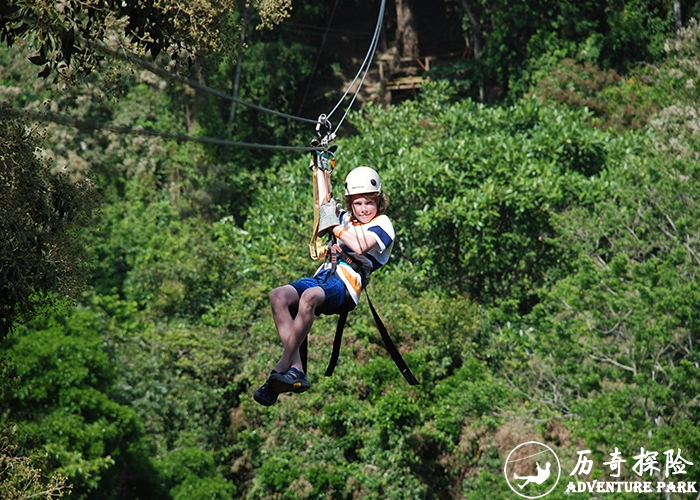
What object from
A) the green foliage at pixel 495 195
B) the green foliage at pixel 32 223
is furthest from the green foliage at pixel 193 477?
the green foliage at pixel 32 223

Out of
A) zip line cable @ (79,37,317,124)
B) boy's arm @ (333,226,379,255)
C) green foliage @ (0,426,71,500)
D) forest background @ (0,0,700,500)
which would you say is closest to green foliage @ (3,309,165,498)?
forest background @ (0,0,700,500)

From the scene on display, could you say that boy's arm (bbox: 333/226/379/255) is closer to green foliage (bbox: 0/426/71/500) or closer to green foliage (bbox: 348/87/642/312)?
green foliage (bbox: 0/426/71/500)

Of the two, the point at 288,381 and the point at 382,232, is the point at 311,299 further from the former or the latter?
the point at 382,232

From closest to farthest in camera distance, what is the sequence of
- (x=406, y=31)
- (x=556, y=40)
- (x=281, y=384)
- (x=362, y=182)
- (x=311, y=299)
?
(x=281, y=384)
(x=311, y=299)
(x=362, y=182)
(x=556, y=40)
(x=406, y=31)

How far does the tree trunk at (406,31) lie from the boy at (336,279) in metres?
22.3

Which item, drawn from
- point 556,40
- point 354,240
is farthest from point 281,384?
point 556,40

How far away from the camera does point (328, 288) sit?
7.13m

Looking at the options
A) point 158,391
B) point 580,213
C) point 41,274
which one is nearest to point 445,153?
point 580,213

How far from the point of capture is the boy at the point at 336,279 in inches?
273

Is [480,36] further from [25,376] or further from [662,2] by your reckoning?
[25,376]

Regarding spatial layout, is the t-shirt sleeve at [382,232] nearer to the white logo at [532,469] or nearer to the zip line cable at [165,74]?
the zip line cable at [165,74]

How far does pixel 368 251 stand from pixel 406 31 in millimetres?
22976

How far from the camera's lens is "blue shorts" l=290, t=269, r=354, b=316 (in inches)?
281

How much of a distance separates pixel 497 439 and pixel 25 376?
7.05m
